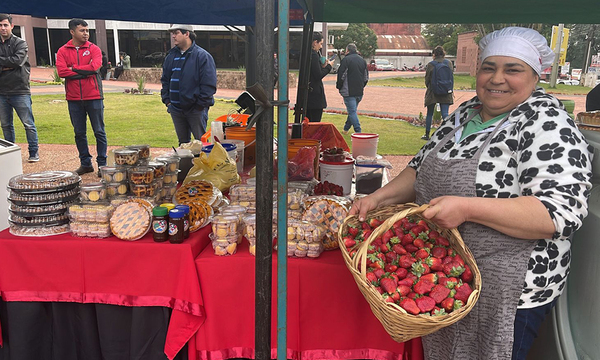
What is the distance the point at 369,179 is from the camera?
124 inches

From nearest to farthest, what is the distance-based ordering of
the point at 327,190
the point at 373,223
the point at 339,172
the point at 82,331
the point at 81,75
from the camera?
1. the point at 373,223
2. the point at 82,331
3. the point at 327,190
4. the point at 339,172
5. the point at 81,75

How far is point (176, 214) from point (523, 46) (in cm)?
160

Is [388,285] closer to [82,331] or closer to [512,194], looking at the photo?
[512,194]

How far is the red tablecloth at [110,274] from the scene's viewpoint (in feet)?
6.84

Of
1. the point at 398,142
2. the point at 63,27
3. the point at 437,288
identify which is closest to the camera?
the point at 437,288

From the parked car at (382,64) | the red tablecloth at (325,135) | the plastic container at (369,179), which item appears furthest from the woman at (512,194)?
the parked car at (382,64)

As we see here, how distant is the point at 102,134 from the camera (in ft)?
20.3

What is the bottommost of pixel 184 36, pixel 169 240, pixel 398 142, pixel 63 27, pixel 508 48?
pixel 398 142

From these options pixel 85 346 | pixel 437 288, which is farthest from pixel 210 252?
pixel 437 288

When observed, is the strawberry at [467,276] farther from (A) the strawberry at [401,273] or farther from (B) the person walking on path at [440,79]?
(B) the person walking on path at [440,79]

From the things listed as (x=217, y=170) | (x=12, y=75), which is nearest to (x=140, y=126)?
(x=12, y=75)

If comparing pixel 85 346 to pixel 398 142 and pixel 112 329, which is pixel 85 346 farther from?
pixel 398 142

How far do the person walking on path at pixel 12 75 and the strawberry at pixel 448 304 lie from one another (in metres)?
6.74

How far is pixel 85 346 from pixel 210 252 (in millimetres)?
844
